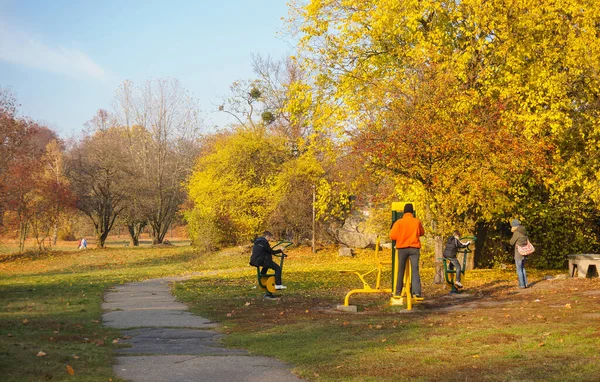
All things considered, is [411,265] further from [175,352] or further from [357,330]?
[175,352]

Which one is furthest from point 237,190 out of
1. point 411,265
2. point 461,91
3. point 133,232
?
point 411,265

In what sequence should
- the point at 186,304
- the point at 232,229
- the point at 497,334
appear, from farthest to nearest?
the point at 232,229 < the point at 186,304 < the point at 497,334

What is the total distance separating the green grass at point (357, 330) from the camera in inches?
310

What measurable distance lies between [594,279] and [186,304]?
12.3 meters

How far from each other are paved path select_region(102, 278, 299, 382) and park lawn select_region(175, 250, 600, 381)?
0.41 metres

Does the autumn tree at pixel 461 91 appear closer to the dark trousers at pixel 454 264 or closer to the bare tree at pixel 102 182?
the dark trousers at pixel 454 264

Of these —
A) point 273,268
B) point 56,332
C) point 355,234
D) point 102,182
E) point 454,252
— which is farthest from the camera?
point 102,182

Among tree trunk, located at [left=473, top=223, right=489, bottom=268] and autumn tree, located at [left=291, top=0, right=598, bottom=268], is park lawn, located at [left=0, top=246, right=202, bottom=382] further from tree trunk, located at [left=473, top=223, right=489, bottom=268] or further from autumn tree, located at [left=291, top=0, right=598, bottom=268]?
tree trunk, located at [left=473, top=223, right=489, bottom=268]

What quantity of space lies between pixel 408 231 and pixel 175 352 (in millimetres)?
6114

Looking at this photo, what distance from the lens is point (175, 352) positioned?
942cm

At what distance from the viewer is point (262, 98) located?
1950 inches

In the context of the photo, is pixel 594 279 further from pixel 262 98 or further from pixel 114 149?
pixel 114 149

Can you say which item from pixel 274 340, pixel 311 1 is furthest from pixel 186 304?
pixel 311 1

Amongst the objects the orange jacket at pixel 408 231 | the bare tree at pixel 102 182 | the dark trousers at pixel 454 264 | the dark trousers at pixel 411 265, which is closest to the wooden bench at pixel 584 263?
the dark trousers at pixel 454 264
